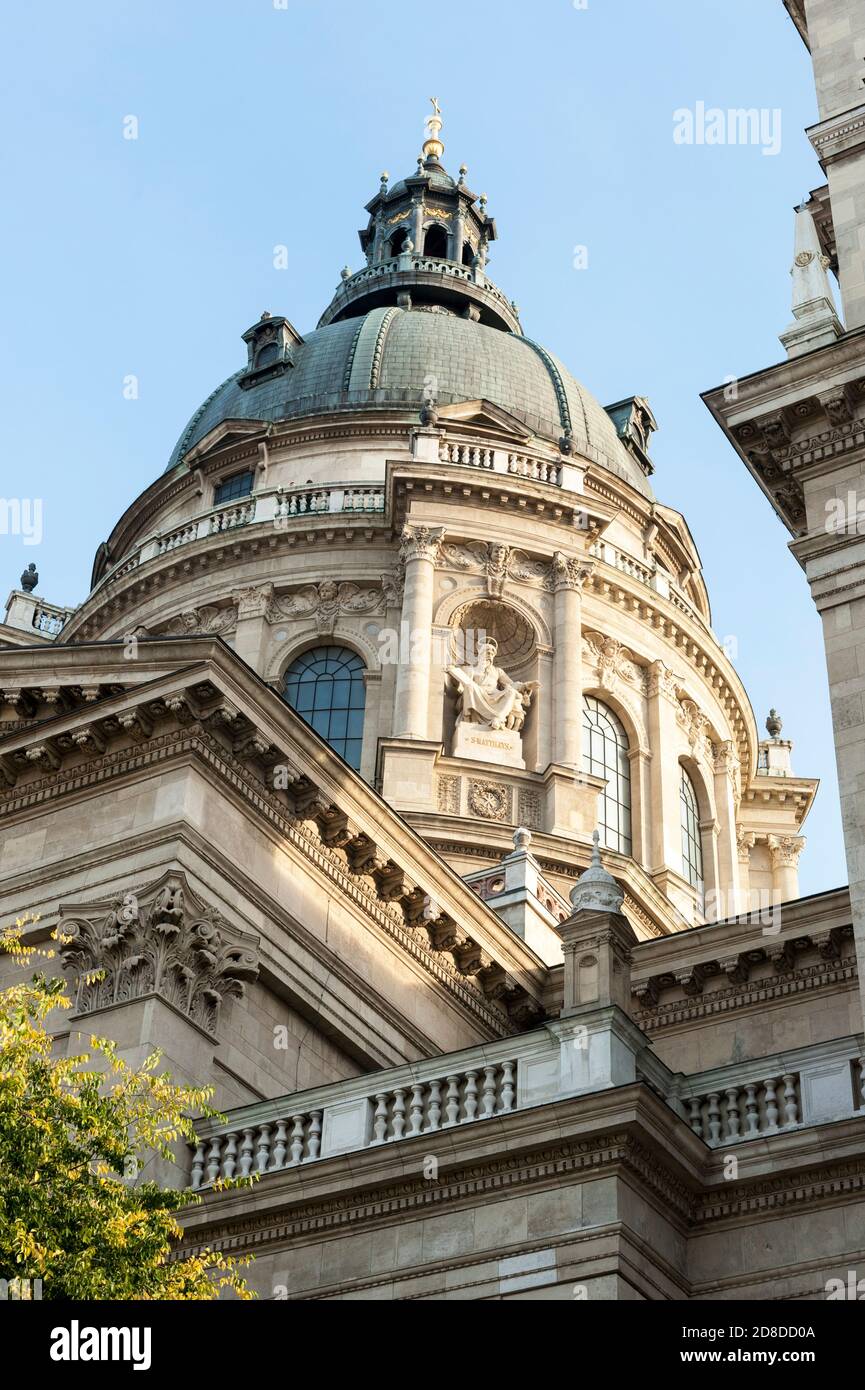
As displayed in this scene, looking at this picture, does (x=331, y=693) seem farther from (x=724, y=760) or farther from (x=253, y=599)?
(x=724, y=760)

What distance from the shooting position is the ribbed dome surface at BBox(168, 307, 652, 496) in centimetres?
4841

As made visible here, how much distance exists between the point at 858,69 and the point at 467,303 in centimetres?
3469

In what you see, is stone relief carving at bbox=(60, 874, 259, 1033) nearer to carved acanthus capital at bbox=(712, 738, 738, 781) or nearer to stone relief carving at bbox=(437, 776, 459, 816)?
stone relief carving at bbox=(437, 776, 459, 816)

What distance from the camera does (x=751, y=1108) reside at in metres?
19.2

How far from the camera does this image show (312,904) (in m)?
24.6

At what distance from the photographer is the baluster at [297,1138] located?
65.4 ft

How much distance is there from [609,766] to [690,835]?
3.05 m

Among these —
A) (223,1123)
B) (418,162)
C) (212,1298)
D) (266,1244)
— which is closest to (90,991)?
(223,1123)

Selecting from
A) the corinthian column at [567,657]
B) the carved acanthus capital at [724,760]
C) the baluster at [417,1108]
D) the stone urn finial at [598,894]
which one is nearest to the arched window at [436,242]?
the corinthian column at [567,657]

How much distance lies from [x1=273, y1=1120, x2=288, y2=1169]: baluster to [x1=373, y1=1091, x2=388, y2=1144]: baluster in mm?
995

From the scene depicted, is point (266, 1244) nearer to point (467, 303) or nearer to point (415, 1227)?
point (415, 1227)

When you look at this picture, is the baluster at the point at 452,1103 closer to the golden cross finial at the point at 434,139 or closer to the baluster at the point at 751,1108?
the baluster at the point at 751,1108

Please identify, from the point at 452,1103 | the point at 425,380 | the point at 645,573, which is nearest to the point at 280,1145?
the point at 452,1103

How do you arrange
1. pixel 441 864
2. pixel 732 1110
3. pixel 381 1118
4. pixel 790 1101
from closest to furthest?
pixel 790 1101 < pixel 732 1110 < pixel 381 1118 < pixel 441 864
